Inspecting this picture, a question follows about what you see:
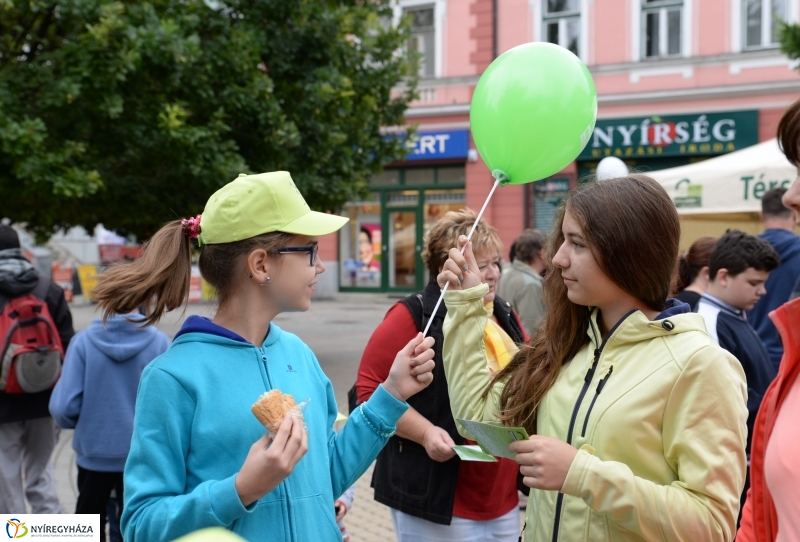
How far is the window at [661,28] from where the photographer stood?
58.3ft

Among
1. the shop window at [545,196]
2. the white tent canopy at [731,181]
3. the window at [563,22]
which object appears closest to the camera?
the white tent canopy at [731,181]

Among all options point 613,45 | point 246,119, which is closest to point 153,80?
point 246,119

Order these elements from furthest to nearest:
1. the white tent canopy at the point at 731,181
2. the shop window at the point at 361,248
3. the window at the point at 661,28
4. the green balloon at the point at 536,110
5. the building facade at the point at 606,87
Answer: the shop window at the point at 361,248, the window at the point at 661,28, the building facade at the point at 606,87, the white tent canopy at the point at 731,181, the green balloon at the point at 536,110

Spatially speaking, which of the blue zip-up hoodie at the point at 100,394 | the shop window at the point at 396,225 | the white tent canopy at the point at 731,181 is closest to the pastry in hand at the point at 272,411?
the blue zip-up hoodie at the point at 100,394

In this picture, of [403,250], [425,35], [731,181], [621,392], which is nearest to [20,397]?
[621,392]

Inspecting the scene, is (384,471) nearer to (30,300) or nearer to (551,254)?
(551,254)

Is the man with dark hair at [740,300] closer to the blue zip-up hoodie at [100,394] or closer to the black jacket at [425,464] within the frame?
the black jacket at [425,464]

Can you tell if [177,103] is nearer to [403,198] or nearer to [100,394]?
[100,394]

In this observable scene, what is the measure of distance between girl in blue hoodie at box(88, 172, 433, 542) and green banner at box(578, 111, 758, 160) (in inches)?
656

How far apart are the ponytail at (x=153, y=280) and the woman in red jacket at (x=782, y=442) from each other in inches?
60.1

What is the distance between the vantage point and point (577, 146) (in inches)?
99.3

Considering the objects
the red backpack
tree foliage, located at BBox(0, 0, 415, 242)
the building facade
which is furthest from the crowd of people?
the building facade

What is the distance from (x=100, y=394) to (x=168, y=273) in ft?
7.87

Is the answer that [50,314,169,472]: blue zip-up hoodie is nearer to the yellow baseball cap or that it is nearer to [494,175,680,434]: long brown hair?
the yellow baseball cap
